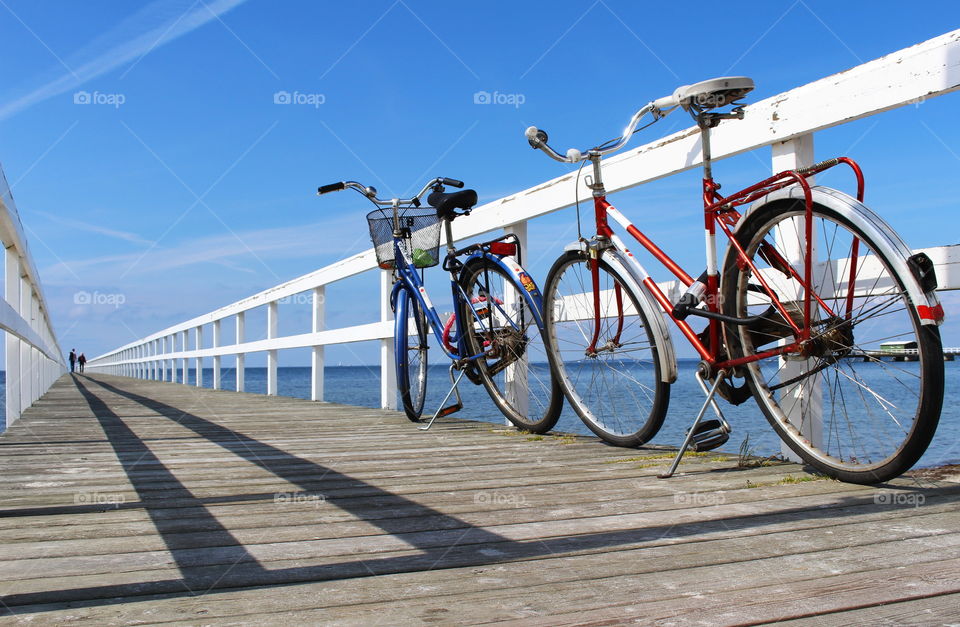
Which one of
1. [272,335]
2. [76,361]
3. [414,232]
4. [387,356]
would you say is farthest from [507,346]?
[76,361]

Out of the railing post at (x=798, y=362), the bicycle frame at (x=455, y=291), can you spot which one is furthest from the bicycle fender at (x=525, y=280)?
the railing post at (x=798, y=362)

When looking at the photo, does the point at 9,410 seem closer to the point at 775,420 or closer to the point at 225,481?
the point at 225,481

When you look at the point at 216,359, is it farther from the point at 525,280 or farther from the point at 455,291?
the point at 525,280

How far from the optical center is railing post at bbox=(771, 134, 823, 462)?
2.26 m

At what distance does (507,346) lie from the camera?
11.2ft

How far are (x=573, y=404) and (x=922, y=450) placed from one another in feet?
4.74

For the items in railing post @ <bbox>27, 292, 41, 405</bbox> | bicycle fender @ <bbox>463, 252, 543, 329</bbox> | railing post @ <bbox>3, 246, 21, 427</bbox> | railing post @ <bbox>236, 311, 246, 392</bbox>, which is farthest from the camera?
railing post @ <bbox>236, 311, 246, 392</bbox>

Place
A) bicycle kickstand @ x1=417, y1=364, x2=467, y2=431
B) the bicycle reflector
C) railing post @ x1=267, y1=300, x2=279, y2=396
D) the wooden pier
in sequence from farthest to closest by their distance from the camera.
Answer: railing post @ x1=267, y1=300, x2=279, y2=396, bicycle kickstand @ x1=417, y1=364, x2=467, y2=431, the bicycle reflector, the wooden pier

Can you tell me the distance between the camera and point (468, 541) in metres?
1.57

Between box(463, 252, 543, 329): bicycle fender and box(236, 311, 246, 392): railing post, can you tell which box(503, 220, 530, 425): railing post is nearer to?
box(463, 252, 543, 329): bicycle fender

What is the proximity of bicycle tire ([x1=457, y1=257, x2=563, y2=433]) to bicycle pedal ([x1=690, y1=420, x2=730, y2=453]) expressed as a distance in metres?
0.92

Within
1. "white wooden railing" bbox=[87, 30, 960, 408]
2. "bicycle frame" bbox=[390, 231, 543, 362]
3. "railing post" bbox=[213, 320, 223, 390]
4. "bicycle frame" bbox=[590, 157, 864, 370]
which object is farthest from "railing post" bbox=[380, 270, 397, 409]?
"railing post" bbox=[213, 320, 223, 390]

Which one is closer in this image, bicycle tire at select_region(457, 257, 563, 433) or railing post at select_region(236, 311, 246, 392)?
bicycle tire at select_region(457, 257, 563, 433)

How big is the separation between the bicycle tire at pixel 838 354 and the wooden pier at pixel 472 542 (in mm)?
132
